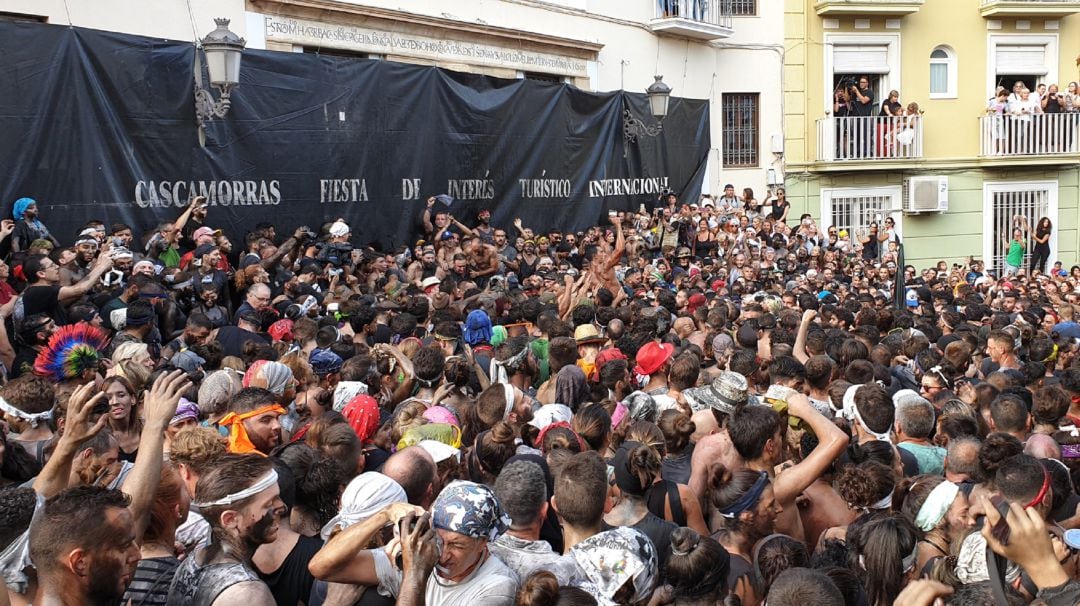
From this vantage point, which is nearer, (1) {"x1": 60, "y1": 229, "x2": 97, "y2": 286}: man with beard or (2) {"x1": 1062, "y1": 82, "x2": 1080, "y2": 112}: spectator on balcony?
(1) {"x1": 60, "y1": 229, "x2": 97, "y2": 286}: man with beard

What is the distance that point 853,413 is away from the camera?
5855mm

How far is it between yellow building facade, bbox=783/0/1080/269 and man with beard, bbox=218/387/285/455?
21.0m

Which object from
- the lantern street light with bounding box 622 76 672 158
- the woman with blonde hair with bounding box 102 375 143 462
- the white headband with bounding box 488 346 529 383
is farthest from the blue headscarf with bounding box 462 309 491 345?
the lantern street light with bounding box 622 76 672 158

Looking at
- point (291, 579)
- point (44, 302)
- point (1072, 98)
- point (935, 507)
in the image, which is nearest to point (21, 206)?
point (44, 302)

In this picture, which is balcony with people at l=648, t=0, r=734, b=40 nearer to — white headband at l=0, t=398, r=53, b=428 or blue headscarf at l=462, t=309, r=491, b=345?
blue headscarf at l=462, t=309, r=491, b=345

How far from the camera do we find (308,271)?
10.9m

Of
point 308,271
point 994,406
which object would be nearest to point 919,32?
point 308,271

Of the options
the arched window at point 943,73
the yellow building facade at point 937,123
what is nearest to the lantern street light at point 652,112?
the yellow building facade at point 937,123

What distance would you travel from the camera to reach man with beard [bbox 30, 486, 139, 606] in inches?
121

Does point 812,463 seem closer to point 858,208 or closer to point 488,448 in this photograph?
point 488,448

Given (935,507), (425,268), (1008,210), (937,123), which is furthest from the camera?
(1008,210)

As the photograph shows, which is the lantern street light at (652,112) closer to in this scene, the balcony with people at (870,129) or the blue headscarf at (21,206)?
the balcony with people at (870,129)

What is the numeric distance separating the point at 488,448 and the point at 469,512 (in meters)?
1.64

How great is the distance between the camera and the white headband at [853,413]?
5.67 meters
